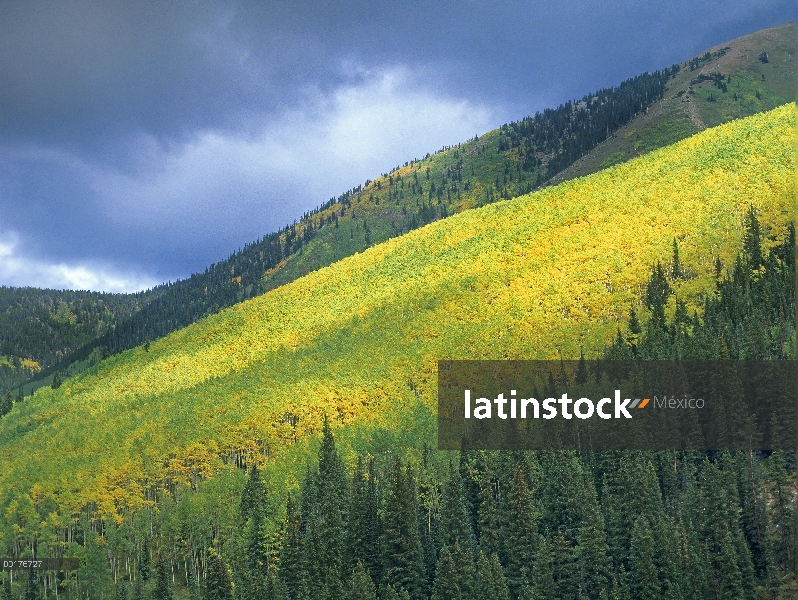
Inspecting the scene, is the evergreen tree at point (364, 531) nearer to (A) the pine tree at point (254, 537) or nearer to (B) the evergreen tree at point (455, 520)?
(B) the evergreen tree at point (455, 520)

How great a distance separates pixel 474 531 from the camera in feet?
358

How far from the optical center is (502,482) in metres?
112

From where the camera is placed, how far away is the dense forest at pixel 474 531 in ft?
302

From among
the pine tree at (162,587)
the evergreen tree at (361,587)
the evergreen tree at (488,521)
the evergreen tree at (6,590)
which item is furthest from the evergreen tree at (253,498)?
the evergreen tree at (6,590)

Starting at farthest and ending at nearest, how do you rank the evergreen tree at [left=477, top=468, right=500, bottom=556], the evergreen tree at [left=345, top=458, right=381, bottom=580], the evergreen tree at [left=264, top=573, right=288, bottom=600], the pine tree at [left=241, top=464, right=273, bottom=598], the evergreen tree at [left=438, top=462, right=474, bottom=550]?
the evergreen tree at [left=345, top=458, right=381, bottom=580]
the evergreen tree at [left=477, top=468, right=500, bottom=556]
the evergreen tree at [left=438, top=462, right=474, bottom=550]
the pine tree at [left=241, top=464, right=273, bottom=598]
the evergreen tree at [left=264, top=573, right=288, bottom=600]

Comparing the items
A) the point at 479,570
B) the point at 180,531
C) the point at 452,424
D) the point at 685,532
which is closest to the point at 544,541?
the point at 479,570

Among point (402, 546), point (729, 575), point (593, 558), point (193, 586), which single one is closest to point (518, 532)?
point (593, 558)

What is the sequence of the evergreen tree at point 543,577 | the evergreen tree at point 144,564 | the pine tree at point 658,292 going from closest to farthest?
the evergreen tree at point 543,577
the evergreen tree at point 144,564
the pine tree at point 658,292

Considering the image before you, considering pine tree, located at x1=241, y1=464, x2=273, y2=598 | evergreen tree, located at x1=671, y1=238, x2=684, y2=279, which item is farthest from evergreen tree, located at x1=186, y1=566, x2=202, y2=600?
evergreen tree, located at x1=671, y1=238, x2=684, y2=279

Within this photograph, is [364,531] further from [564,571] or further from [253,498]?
[253,498]

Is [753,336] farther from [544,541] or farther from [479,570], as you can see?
[479,570]

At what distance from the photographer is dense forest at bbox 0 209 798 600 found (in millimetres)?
92062

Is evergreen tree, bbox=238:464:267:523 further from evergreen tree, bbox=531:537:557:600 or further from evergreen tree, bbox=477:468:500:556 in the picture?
evergreen tree, bbox=531:537:557:600

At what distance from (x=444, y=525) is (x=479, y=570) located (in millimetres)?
10734
